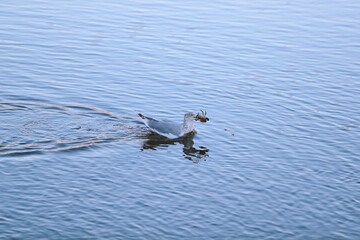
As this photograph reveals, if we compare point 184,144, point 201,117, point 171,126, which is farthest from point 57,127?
point 201,117

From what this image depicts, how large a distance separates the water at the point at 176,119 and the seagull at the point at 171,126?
369 millimetres

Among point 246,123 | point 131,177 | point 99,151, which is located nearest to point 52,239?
point 131,177

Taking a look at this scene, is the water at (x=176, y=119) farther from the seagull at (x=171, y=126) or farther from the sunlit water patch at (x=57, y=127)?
the seagull at (x=171, y=126)

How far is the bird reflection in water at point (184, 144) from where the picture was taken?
17877 mm

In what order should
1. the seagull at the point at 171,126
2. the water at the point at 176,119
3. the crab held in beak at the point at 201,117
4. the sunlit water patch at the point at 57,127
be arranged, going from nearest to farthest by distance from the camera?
the water at the point at 176,119
the sunlit water patch at the point at 57,127
the seagull at the point at 171,126
the crab held in beak at the point at 201,117

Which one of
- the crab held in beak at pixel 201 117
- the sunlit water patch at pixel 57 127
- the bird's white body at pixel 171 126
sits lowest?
the sunlit water patch at pixel 57 127

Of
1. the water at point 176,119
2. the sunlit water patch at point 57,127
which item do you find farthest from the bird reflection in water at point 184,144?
the sunlit water patch at point 57,127

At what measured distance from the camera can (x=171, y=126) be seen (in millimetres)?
18984

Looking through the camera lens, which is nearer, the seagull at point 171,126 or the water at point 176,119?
the water at point 176,119

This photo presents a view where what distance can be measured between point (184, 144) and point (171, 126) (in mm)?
681

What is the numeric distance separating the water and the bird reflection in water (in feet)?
0.28

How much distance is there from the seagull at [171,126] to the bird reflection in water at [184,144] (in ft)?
0.56

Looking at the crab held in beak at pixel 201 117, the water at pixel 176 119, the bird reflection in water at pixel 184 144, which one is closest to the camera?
the water at pixel 176 119

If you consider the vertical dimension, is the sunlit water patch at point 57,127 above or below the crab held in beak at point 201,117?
below
